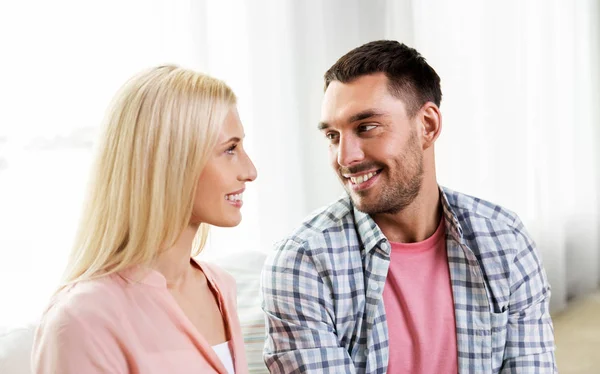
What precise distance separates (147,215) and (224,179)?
0.45ft

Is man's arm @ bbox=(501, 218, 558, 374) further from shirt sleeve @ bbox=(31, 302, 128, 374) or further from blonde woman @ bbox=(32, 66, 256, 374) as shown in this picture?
shirt sleeve @ bbox=(31, 302, 128, 374)

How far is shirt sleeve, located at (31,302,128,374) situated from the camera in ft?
3.57

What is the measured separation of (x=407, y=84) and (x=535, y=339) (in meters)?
0.60

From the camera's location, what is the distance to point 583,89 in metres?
3.30

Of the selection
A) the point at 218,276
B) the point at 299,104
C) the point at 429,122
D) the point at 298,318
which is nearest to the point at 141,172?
the point at 218,276

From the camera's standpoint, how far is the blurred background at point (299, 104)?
180 centimetres

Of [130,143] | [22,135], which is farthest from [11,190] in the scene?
[130,143]

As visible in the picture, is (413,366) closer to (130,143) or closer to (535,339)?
(535,339)

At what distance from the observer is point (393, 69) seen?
171 cm

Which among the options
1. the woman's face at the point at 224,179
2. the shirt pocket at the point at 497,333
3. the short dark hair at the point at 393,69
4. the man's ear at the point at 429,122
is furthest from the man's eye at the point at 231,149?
the shirt pocket at the point at 497,333

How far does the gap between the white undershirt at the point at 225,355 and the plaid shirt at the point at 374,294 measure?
232 millimetres

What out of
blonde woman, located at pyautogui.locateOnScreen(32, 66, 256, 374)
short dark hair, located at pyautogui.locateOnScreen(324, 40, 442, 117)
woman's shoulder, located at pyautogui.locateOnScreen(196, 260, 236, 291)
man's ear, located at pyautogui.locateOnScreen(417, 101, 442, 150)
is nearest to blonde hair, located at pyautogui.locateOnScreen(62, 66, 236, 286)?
blonde woman, located at pyautogui.locateOnScreen(32, 66, 256, 374)

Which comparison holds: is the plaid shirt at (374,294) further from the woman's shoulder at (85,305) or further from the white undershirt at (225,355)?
the woman's shoulder at (85,305)

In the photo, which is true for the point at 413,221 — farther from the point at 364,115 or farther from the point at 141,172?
the point at 141,172
